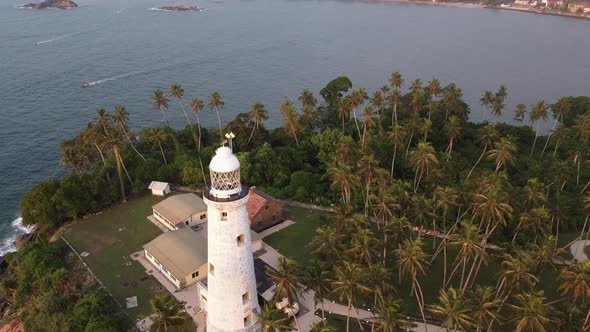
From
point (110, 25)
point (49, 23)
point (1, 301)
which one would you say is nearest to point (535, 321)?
point (1, 301)

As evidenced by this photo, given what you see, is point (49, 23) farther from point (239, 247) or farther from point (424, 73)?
point (239, 247)

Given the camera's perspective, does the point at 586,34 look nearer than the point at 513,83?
No

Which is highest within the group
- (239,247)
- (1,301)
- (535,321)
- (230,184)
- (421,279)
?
(230,184)

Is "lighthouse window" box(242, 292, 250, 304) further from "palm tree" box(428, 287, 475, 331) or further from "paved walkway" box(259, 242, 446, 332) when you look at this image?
"palm tree" box(428, 287, 475, 331)

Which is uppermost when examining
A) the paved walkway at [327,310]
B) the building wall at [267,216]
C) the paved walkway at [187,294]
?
the building wall at [267,216]

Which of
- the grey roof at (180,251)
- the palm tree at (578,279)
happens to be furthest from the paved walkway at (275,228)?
the palm tree at (578,279)

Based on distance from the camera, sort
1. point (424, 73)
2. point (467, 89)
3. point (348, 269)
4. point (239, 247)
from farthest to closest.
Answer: point (424, 73)
point (467, 89)
point (348, 269)
point (239, 247)

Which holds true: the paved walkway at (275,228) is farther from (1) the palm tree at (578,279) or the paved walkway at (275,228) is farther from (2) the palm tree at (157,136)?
(1) the palm tree at (578,279)
